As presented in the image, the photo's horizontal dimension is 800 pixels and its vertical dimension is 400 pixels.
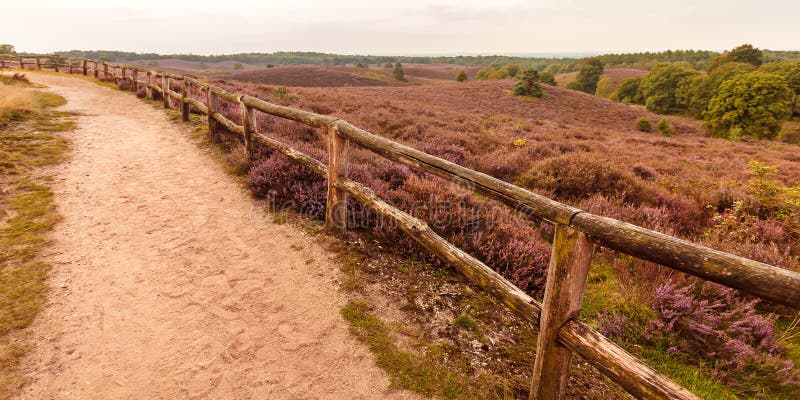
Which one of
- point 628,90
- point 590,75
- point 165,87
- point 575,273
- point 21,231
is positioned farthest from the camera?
point 590,75

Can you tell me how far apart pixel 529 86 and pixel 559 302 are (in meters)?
44.3

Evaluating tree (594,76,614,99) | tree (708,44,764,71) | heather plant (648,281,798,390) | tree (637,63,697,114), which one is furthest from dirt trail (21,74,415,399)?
tree (708,44,764,71)

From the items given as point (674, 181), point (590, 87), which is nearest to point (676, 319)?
point (674, 181)

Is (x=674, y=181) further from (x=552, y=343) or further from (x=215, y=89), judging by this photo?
(x=215, y=89)

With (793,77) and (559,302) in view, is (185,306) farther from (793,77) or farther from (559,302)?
(793,77)

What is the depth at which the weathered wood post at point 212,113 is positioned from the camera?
28.3 feet

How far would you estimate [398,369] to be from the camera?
9.54ft

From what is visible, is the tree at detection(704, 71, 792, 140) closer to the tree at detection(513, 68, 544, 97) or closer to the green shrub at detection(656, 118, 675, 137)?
the green shrub at detection(656, 118, 675, 137)

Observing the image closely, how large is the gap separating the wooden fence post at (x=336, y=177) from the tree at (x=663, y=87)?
7096 centimetres

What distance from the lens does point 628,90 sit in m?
71.8

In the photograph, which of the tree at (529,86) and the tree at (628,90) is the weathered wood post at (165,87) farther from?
the tree at (628,90)

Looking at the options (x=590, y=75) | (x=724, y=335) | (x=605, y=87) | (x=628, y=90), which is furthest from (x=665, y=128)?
(x=590, y=75)

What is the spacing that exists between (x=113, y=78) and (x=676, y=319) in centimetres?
2663

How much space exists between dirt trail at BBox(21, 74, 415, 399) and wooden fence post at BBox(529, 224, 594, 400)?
3.21 feet
